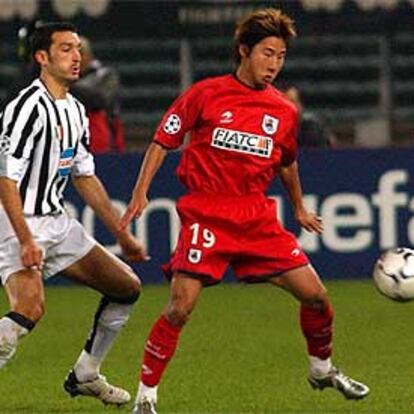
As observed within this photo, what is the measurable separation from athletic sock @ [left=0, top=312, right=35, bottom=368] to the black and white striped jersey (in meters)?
0.65

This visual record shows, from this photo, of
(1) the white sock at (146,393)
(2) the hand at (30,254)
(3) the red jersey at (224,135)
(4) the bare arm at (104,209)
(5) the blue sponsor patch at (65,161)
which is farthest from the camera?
(4) the bare arm at (104,209)

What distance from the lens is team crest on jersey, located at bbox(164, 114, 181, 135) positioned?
10750 mm

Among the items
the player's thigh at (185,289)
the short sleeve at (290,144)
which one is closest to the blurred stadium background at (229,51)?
the short sleeve at (290,144)

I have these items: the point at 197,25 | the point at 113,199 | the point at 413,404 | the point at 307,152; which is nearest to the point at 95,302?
the point at 113,199

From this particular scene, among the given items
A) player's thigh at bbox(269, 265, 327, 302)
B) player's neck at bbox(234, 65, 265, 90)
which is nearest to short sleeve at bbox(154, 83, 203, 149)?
player's neck at bbox(234, 65, 265, 90)

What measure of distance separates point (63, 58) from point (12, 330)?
1.47 m

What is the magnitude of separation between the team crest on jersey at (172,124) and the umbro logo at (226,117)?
0.23 meters

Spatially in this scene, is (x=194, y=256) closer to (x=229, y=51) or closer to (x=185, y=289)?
(x=185, y=289)

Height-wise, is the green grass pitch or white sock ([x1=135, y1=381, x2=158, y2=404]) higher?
white sock ([x1=135, y1=381, x2=158, y2=404])

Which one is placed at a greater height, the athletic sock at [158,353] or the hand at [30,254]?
the hand at [30,254]

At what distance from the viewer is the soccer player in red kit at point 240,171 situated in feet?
35.3

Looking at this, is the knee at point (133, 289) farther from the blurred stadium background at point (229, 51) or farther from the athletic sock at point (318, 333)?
the blurred stadium background at point (229, 51)

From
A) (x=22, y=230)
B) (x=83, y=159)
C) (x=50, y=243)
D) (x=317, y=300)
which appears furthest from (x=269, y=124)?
(x=22, y=230)

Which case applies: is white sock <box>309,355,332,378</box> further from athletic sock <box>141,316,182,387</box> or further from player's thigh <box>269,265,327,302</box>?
athletic sock <box>141,316,182,387</box>
